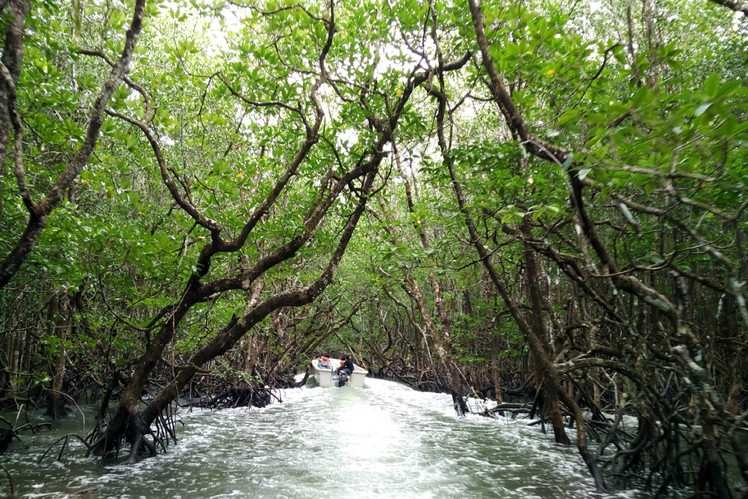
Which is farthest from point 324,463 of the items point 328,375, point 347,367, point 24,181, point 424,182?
point 347,367

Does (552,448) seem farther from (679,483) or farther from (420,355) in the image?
(420,355)

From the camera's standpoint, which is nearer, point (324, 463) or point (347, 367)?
point (324, 463)

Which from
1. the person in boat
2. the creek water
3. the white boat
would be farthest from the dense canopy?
the person in boat

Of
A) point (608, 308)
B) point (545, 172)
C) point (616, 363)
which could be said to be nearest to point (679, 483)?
point (616, 363)

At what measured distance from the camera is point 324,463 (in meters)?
7.09

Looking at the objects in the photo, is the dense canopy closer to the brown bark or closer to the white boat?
the brown bark

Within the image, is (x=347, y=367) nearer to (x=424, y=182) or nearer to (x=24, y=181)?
(x=424, y=182)

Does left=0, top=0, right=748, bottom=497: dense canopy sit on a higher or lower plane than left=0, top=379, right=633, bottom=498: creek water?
higher

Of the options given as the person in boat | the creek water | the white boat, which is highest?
the person in boat

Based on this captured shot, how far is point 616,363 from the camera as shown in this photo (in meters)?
5.26

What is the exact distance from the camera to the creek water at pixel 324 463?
18.7 feet

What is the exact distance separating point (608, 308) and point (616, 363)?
0.73m

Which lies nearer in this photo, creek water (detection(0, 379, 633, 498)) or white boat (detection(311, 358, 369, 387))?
creek water (detection(0, 379, 633, 498))

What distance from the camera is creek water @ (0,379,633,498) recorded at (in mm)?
5715
